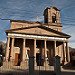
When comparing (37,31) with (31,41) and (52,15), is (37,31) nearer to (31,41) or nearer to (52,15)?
(31,41)

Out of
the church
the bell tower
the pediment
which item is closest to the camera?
the church

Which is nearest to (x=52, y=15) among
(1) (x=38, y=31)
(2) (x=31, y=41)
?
(1) (x=38, y=31)

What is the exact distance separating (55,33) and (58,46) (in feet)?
16.0

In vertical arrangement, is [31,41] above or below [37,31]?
below

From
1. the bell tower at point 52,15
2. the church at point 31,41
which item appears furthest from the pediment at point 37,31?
the bell tower at point 52,15

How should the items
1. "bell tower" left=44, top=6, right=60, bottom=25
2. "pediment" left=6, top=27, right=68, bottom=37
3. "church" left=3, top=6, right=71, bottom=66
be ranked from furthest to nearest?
"bell tower" left=44, top=6, right=60, bottom=25
"pediment" left=6, top=27, right=68, bottom=37
"church" left=3, top=6, right=71, bottom=66

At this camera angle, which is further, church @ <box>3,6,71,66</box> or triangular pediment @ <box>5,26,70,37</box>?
triangular pediment @ <box>5,26,70,37</box>

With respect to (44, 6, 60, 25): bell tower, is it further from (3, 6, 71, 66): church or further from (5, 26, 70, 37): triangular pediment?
(5, 26, 70, 37): triangular pediment

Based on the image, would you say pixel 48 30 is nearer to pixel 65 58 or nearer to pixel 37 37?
pixel 37 37

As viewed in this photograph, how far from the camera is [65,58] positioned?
2277 cm

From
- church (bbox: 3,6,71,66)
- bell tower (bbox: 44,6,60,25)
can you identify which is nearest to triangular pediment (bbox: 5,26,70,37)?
church (bbox: 3,6,71,66)

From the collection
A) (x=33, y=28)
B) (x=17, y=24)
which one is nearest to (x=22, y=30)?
(x=33, y=28)

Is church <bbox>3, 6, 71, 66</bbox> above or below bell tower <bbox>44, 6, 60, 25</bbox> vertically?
below

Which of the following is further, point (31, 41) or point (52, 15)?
point (52, 15)
